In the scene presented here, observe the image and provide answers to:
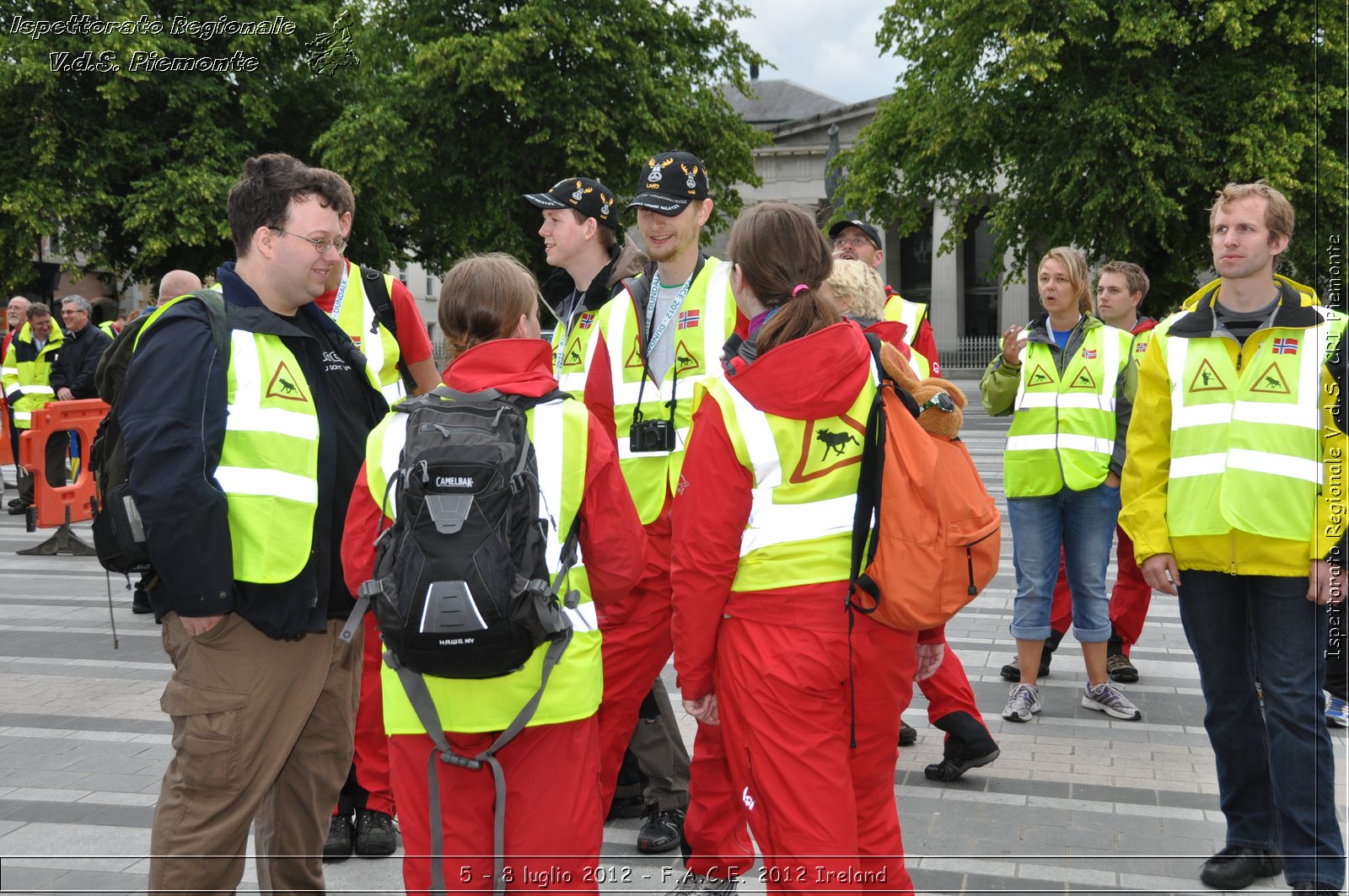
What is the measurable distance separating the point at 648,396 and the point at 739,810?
1.47 meters

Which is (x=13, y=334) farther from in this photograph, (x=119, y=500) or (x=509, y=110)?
(x=509, y=110)

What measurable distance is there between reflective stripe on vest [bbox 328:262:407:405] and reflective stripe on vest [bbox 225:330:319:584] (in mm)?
1456

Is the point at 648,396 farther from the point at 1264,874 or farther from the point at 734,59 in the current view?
the point at 734,59

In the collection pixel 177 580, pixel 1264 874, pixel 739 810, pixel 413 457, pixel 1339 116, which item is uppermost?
pixel 1339 116

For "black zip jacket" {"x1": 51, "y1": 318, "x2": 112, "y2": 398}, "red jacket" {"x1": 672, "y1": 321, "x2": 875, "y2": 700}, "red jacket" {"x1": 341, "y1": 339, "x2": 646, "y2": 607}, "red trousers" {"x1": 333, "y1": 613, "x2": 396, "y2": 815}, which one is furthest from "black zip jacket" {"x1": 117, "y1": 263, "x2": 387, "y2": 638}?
"black zip jacket" {"x1": 51, "y1": 318, "x2": 112, "y2": 398}

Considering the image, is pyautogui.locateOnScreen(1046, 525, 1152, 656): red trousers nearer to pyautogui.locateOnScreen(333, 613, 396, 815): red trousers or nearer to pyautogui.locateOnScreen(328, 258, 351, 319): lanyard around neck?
pyautogui.locateOnScreen(333, 613, 396, 815): red trousers

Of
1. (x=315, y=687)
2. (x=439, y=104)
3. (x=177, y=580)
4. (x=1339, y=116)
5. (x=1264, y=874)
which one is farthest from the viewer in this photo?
(x=439, y=104)

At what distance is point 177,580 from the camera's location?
291 cm

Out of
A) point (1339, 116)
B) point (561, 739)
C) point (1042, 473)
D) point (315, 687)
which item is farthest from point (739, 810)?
point (1339, 116)

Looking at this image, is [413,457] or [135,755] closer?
[413,457]

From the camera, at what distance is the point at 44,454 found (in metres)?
10.3

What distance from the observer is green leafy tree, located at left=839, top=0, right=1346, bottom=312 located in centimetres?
2342

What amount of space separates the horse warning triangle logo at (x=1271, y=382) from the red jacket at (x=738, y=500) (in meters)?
1.69

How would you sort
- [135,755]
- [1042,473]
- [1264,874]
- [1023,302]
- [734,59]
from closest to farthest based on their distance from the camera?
[1264,874]
[135,755]
[1042,473]
[734,59]
[1023,302]
